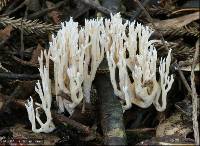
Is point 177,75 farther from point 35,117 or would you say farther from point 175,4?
point 35,117

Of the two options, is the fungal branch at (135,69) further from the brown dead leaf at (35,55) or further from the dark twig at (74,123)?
the brown dead leaf at (35,55)

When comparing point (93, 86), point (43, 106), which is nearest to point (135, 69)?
point (93, 86)

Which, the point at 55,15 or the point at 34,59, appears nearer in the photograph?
the point at 34,59

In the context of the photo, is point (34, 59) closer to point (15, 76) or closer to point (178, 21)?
point (15, 76)

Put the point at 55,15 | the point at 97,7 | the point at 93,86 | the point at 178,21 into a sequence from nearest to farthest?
the point at 93,86, the point at 97,7, the point at 55,15, the point at 178,21

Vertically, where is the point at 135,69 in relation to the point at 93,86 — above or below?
above

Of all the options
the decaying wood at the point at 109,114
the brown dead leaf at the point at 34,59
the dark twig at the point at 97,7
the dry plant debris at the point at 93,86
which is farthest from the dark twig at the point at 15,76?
the dark twig at the point at 97,7

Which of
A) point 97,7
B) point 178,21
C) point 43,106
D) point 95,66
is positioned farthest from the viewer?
point 178,21
